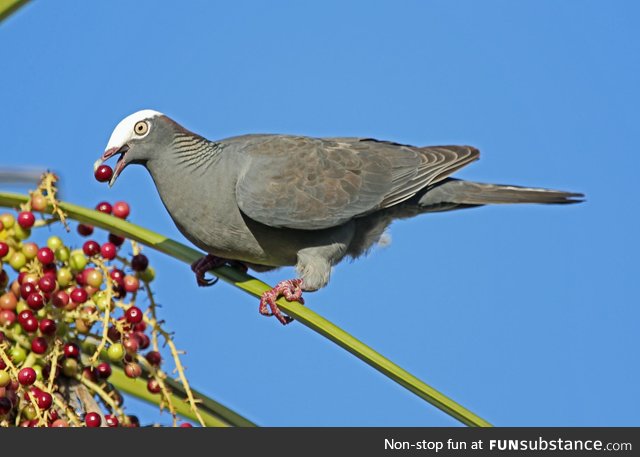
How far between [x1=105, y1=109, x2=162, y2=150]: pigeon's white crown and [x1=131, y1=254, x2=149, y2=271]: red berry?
2.31 ft

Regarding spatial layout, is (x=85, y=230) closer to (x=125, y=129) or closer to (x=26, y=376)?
(x=125, y=129)

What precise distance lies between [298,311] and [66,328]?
88 cm

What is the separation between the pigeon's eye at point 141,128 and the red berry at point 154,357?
117cm

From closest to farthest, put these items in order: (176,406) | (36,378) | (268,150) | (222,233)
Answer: (36,378) < (176,406) < (222,233) < (268,150)

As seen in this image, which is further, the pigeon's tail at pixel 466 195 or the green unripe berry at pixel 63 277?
the pigeon's tail at pixel 466 195

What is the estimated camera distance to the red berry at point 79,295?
2717 mm

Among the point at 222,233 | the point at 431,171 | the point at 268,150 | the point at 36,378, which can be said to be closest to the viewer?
the point at 36,378

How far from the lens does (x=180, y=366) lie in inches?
105

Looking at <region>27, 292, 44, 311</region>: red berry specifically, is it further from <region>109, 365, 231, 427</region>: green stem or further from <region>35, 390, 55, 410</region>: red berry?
<region>109, 365, 231, 427</region>: green stem

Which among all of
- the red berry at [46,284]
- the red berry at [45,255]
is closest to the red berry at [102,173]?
the red berry at [45,255]

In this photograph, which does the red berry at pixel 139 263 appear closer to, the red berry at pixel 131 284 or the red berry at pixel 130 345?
the red berry at pixel 131 284
